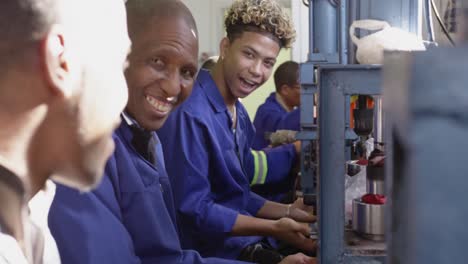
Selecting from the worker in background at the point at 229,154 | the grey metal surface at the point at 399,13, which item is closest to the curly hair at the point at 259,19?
the worker in background at the point at 229,154

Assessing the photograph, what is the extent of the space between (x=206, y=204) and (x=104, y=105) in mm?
1115

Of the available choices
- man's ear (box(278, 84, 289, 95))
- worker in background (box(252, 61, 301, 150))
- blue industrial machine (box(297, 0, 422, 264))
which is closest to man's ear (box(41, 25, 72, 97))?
blue industrial machine (box(297, 0, 422, 264))

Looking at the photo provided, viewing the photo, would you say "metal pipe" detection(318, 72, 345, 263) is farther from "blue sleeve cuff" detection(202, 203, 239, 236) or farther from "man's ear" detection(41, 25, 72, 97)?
"man's ear" detection(41, 25, 72, 97)

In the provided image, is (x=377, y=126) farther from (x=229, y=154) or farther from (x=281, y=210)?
(x=281, y=210)

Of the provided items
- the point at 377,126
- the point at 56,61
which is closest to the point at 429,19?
the point at 377,126

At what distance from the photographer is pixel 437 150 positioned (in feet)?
0.96

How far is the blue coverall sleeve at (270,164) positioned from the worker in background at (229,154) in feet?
0.07

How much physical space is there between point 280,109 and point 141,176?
2712 mm

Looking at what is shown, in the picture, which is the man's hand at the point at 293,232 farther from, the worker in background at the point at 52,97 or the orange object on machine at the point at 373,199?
the worker in background at the point at 52,97

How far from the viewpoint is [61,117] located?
2.30 ft

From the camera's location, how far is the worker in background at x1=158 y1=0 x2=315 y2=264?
1.79 m

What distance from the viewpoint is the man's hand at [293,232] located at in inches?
76.9

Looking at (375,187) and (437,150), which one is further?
(375,187)

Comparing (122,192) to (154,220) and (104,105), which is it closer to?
(154,220)
